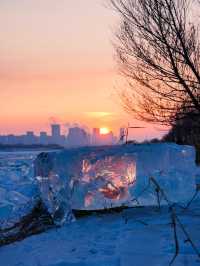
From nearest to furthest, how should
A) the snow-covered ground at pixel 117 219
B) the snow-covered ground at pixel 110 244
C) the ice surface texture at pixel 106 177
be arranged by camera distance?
1. the snow-covered ground at pixel 110 244
2. the snow-covered ground at pixel 117 219
3. the ice surface texture at pixel 106 177

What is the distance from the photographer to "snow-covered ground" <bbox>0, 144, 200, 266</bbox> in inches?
149

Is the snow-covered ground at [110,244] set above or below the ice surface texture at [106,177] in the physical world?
below

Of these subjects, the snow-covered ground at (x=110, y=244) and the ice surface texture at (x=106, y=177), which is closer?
the snow-covered ground at (x=110, y=244)

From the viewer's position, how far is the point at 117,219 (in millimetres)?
5383

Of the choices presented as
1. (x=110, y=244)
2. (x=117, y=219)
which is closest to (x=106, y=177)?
(x=117, y=219)

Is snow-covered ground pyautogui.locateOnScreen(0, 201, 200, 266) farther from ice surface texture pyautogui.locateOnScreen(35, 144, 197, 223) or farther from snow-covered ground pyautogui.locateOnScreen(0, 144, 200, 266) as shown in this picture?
ice surface texture pyautogui.locateOnScreen(35, 144, 197, 223)

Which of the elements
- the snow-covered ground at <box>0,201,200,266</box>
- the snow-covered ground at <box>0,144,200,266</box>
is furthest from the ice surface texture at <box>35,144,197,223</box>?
the snow-covered ground at <box>0,201,200,266</box>

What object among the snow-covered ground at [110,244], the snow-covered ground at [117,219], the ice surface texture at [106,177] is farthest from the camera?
the ice surface texture at [106,177]

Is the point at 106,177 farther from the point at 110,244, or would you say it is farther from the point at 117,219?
the point at 110,244

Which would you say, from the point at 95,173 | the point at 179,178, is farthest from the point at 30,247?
the point at 179,178

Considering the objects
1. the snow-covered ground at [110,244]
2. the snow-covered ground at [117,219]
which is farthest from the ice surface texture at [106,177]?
the snow-covered ground at [110,244]

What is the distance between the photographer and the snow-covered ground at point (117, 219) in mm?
3791

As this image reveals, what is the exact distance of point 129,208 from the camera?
6.04 meters

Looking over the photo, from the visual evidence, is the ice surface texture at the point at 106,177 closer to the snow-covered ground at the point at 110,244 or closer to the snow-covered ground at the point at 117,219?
the snow-covered ground at the point at 117,219
